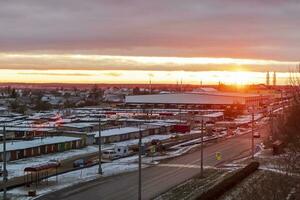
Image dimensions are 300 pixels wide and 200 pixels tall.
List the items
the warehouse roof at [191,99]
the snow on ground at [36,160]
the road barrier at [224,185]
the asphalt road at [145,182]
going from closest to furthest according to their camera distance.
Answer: the road barrier at [224,185] → the asphalt road at [145,182] → the snow on ground at [36,160] → the warehouse roof at [191,99]

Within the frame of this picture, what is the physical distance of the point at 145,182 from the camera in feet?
104

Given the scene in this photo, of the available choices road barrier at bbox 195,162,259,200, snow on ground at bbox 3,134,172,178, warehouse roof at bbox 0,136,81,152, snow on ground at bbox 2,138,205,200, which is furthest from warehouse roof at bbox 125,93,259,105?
road barrier at bbox 195,162,259,200

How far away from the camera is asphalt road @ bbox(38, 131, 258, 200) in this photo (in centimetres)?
2781

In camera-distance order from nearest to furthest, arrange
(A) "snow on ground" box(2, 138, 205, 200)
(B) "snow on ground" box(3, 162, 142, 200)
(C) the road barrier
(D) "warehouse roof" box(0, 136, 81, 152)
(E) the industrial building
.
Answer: (C) the road barrier, (B) "snow on ground" box(3, 162, 142, 200), (A) "snow on ground" box(2, 138, 205, 200), (D) "warehouse roof" box(0, 136, 81, 152), (E) the industrial building

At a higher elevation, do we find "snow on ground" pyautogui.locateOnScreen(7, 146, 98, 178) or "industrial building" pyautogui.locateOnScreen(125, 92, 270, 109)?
"industrial building" pyautogui.locateOnScreen(125, 92, 270, 109)

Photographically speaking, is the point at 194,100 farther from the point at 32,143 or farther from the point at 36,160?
the point at 36,160

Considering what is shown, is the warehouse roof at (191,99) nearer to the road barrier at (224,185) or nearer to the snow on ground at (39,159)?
the snow on ground at (39,159)

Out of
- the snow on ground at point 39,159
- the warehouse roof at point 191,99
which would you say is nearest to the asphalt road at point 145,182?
the snow on ground at point 39,159

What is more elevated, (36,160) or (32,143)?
(32,143)

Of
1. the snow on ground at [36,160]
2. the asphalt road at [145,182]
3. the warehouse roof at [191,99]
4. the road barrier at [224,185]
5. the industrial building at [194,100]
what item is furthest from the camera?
the warehouse roof at [191,99]

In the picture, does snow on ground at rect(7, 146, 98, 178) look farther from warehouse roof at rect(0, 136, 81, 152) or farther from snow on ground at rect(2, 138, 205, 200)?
snow on ground at rect(2, 138, 205, 200)

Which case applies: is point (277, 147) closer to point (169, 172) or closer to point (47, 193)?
point (169, 172)

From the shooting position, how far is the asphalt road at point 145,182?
91.2 feet

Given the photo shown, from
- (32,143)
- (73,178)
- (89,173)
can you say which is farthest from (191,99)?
(73,178)
